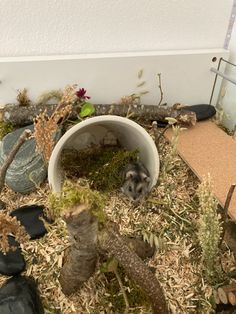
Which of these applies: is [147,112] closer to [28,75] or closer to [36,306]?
[28,75]

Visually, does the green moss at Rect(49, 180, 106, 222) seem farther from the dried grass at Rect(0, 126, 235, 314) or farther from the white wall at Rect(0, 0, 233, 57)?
the white wall at Rect(0, 0, 233, 57)

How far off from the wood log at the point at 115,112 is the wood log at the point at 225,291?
753 millimetres

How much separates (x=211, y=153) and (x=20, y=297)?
0.92 meters

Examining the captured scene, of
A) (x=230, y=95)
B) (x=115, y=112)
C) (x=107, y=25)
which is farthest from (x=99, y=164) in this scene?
(x=230, y=95)

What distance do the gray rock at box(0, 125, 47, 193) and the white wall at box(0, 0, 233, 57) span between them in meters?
0.44

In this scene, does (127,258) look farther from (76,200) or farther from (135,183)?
(135,183)

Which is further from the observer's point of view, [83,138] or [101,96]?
[101,96]

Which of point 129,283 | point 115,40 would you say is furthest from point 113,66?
point 129,283

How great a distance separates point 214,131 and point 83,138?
61 centimetres

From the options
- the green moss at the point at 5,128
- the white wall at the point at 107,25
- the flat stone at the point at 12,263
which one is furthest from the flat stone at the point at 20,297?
the white wall at the point at 107,25

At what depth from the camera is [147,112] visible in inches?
58.7

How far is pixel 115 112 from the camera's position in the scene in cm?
147

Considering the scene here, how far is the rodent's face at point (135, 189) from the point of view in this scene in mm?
1216

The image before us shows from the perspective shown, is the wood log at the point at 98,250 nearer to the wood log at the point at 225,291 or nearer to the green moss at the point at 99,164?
the wood log at the point at 225,291
